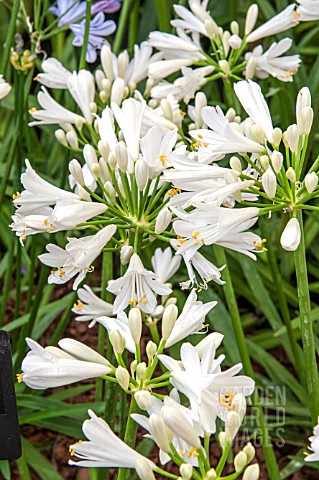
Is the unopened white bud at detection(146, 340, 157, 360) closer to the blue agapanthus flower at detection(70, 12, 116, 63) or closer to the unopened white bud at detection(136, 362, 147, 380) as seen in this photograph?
the unopened white bud at detection(136, 362, 147, 380)

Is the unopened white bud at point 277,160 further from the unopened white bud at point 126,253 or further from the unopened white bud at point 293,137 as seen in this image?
the unopened white bud at point 126,253

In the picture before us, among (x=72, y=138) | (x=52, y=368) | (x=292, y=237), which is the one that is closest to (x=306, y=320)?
(x=292, y=237)

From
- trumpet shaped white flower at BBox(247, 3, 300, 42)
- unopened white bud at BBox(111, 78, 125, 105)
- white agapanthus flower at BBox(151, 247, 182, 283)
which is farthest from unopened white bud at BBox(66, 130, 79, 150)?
trumpet shaped white flower at BBox(247, 3, 300, 42)

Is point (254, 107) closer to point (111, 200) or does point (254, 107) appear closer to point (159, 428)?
point (111, 200)

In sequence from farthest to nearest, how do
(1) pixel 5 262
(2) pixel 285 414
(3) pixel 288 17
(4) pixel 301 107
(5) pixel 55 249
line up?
(1) pixel 5 262 < (2) pixel 285 414 < (3) pixel 288 17 < (5) pixel 55 249 < (4) pixel 301 107

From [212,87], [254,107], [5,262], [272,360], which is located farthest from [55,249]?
[212,87]

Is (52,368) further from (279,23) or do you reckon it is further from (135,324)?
(279,23)

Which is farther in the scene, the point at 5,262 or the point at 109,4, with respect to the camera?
the point at 5,262
